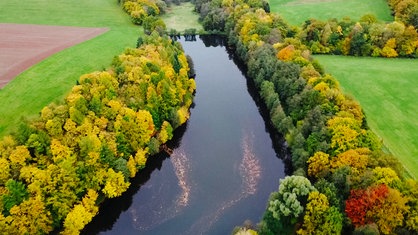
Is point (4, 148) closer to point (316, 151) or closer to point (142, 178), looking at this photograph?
point (142, 178)

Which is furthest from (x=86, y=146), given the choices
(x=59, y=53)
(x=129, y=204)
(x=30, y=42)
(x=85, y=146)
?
(x=30, y=42)

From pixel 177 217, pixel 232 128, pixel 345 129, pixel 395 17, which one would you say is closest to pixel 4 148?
pixel 177 217

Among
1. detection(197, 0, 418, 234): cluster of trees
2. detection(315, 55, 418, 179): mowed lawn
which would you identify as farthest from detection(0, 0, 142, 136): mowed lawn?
detection(315, 55, 418, 179): mowed lawn

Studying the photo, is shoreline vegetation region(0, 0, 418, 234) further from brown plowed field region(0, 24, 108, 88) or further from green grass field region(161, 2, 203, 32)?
green grass field region(161, 2, 203, 32)

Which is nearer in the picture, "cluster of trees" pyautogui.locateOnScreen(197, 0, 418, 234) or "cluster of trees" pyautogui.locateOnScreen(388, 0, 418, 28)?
"cluster of trees" pyautogui.locateOnScreen(197, 0, 418, 234)

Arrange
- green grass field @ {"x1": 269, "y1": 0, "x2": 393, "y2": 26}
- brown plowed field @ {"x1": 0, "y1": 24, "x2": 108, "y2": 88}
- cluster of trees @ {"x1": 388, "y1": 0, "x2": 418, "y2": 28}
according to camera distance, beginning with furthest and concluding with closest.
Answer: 1. green grass field @ {"x1": 269, "y1": 0, "x2": 393, "y2": 26}
2. cluster of trees @ {"x1": 388, "y1": 0, "x2": 418, "y2": 28}
3. brown plowed field @ {"x1": 0, "y1": 24, "x2": 108, "y2": 88}

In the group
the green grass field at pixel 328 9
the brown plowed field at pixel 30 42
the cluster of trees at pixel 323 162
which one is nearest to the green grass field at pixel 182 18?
the brown plowed field at pixel 30 42
